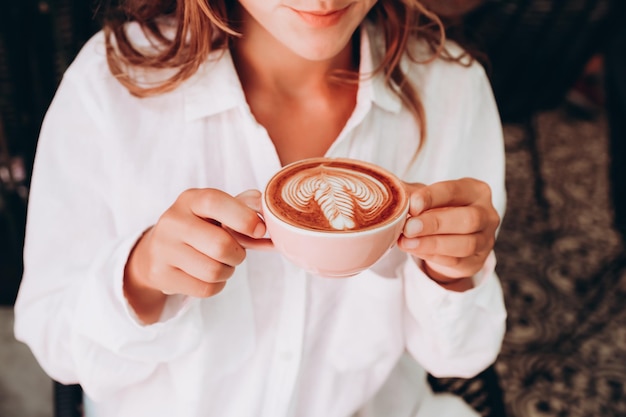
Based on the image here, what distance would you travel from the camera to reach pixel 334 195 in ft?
2.31

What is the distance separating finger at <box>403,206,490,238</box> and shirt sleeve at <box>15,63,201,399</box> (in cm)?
32

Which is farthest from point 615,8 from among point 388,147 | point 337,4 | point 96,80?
point 96,80

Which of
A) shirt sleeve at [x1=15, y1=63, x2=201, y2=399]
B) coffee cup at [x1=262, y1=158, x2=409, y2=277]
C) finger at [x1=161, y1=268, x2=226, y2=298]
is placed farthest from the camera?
shirt sleeve at [x1=15, y1=63, x2=201, y2=399]

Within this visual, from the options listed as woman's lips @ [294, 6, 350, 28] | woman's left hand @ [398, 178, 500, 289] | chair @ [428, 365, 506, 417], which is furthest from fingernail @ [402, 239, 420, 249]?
chair @ [428, 365, 506, 417]

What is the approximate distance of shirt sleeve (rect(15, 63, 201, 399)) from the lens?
87 cm

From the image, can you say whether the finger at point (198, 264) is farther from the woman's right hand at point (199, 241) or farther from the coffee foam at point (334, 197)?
the coffee foam at point (334, 197)

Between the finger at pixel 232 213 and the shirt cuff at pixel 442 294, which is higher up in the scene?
the finger at pixel 232 213

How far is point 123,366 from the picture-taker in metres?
0.89

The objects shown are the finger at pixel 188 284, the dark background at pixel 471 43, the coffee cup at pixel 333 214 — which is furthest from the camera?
the dark background at pixel 471 43

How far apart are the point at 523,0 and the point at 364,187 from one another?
1343mm

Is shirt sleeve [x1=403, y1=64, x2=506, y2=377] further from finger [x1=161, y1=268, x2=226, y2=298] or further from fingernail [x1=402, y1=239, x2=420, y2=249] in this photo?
finger [x1=161, y1=268, x2=226, y2=298]

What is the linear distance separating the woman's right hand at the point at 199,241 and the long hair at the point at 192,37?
247 millimetres

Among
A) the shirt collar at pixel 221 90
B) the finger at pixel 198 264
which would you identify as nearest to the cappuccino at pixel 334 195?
the finger at pixel 198 264

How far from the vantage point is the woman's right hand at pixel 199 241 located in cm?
68
